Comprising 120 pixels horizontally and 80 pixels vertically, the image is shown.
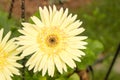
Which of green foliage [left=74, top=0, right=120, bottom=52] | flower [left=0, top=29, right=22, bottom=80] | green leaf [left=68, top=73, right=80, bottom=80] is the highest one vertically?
green foliage [left=74, top=0, right=120, bottom=52]

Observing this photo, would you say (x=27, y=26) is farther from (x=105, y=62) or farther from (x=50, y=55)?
(x=105, y=62)

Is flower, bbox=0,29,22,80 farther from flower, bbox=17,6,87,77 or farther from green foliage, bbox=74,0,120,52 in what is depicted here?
green foliage, bbox=74,0,120,52

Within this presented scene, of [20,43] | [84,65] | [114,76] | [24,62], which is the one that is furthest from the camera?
[114,76]

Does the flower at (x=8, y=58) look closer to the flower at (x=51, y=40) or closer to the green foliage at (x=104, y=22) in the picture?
the flower at (x=51, y=40)

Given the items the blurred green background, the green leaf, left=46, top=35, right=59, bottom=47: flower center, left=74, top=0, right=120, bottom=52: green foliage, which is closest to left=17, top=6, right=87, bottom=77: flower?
left=46, top=35, right=59, bottom=47: flower center

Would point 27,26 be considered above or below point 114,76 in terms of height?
above

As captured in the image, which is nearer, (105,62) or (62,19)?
(62,19)

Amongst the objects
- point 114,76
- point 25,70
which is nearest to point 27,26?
point 25,70

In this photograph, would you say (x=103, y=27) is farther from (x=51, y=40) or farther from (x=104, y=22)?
(x=51, y=40)
